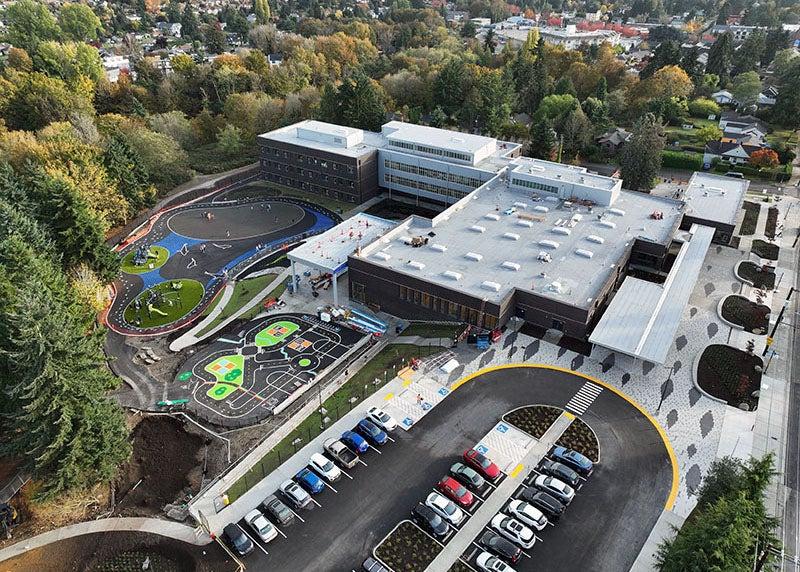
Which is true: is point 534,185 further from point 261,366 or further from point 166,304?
point 166,304

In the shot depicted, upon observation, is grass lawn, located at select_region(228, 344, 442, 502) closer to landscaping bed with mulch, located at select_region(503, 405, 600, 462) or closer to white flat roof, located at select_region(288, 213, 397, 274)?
landscaping bed with mulch, located at select_region(503, 405, 600, 462)

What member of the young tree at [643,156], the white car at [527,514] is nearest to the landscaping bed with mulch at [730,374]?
the white car at [527,514]

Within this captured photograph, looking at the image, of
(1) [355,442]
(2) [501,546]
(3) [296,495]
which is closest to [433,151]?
(1) [355,442]

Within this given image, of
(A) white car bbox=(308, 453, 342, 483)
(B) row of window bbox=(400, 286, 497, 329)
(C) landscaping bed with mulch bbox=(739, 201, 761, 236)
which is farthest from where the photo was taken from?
(C) landscaping bed with mulch bbox=(739, 201, 761, 236)

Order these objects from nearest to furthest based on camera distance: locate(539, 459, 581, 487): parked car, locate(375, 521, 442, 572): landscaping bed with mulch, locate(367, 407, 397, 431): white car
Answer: locate(375, 521, 442, 572): landscaping bed with mulch, locate(539, 459, 581, 487): parked car, locate(367, 407, 397, 431): white car

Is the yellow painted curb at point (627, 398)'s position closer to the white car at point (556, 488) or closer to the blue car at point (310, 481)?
the white car at point (556, 488)

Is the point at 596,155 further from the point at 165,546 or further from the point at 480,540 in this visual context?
the point at 165,546

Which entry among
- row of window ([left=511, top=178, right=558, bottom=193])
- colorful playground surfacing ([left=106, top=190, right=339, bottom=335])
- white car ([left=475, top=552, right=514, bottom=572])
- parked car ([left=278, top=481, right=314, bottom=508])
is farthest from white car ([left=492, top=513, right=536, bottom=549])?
row of window ([left=511, top=178, right=558, bottom=193])
